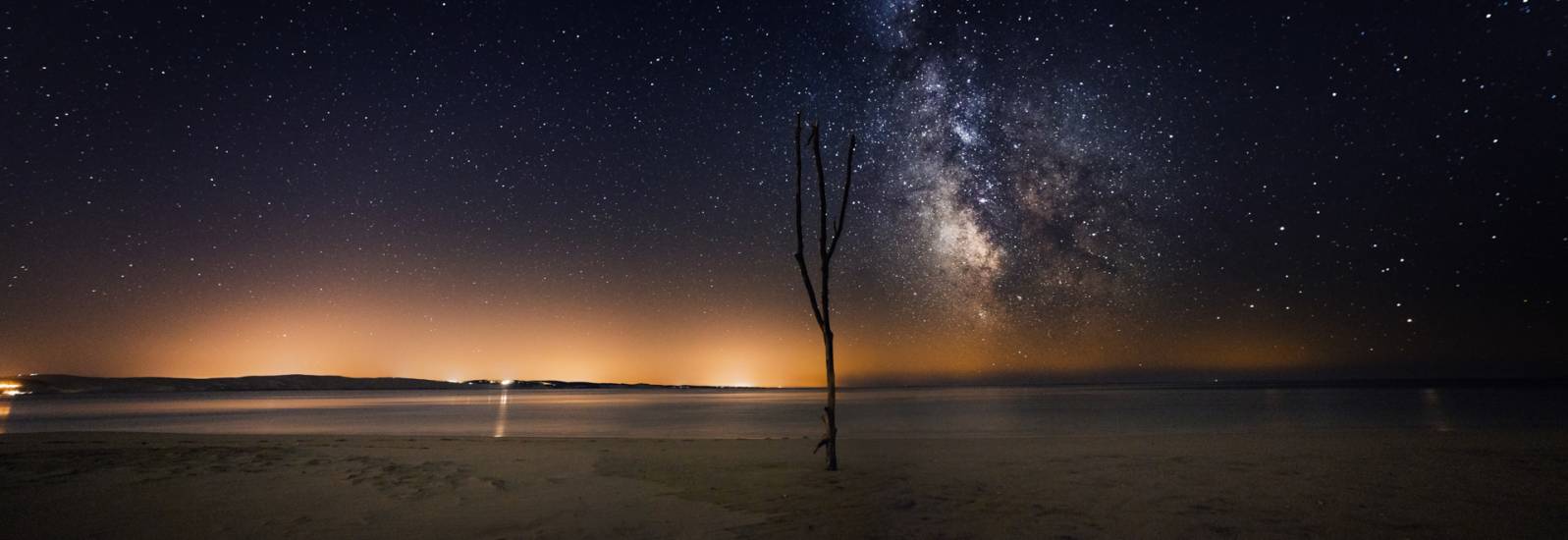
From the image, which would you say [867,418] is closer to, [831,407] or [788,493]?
[831,407]

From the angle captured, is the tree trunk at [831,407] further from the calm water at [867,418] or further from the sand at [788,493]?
A: the calm water at [867,418]

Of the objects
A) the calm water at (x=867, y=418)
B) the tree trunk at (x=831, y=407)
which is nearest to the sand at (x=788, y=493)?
A: the tree trunk at (x=831, y=407)

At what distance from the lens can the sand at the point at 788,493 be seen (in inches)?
248

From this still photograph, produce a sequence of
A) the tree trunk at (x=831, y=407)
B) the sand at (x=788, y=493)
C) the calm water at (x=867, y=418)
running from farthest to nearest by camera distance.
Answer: the calm water at (x=867, y=418) < the tree trunk at (x=831, y=407) < the sand at (x=788, y=493)

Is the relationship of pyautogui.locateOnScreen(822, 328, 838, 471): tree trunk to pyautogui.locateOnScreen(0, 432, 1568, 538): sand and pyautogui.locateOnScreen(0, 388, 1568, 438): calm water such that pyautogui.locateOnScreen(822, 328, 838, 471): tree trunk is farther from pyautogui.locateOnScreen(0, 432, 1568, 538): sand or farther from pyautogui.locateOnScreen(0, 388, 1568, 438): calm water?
pyautogui.locateOnScreen(0, 388, 1568, 438): calm water

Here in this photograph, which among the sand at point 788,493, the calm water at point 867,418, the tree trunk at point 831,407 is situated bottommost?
the calm water at point 867,418

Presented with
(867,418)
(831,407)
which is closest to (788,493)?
(831,407)

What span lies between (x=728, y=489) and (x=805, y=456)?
360 cm

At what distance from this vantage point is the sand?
6.30m

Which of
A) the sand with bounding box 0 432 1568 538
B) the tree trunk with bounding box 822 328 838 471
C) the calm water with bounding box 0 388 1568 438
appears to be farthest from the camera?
the calm water with bounding box 0 388 1568 438

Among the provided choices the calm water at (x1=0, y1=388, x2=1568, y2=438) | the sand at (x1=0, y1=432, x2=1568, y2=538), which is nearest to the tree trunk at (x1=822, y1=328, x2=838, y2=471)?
the sand at (x1=0, y1=432, x2=1568, y2=538)

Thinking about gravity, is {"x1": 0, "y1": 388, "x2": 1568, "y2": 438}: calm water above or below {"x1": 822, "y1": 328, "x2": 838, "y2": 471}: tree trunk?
below

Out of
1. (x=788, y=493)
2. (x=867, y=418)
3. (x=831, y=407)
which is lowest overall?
(x=867, y=418)

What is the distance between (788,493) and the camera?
800 centimetres
